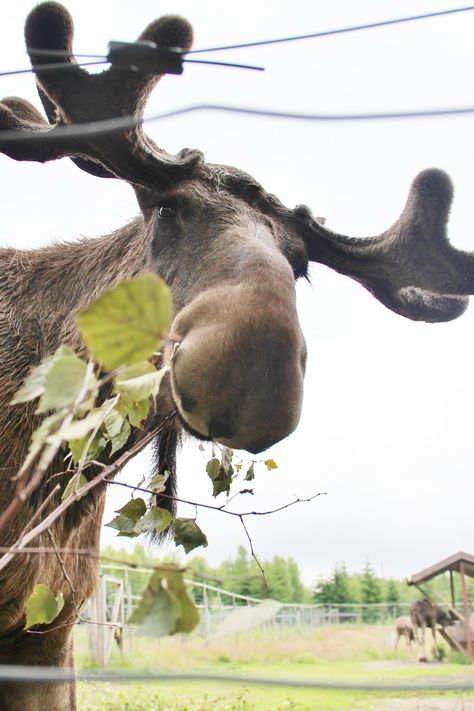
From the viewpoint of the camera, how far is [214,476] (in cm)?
312

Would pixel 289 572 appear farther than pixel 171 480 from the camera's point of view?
Yes

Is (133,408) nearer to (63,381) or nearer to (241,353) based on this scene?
(241,353)

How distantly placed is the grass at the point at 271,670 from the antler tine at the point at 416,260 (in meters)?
1.87

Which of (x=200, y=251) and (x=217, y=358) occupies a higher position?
(x=200, y=251)

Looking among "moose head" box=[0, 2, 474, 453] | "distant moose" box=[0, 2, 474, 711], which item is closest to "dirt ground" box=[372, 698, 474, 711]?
"distant moose" box=[0, 2, 474, 711]

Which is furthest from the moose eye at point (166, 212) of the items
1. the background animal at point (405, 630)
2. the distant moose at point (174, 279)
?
the background animal at point (405, 630)

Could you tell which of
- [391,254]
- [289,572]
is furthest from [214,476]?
[289,572]

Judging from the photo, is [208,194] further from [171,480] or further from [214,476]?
[171,480]

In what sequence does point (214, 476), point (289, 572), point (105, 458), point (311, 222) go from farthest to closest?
point (289, 572) → point (311, 222) → point (105, 458) → point (214, 476)

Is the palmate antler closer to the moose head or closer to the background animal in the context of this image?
the moose head

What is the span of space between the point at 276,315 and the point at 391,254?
1733 mm

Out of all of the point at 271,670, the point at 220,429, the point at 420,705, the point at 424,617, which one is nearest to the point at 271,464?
the point at 220,429

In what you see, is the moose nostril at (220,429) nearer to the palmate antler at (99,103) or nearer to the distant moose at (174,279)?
the distant moose at (174,279)

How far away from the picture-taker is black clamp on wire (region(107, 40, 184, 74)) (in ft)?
7.51
